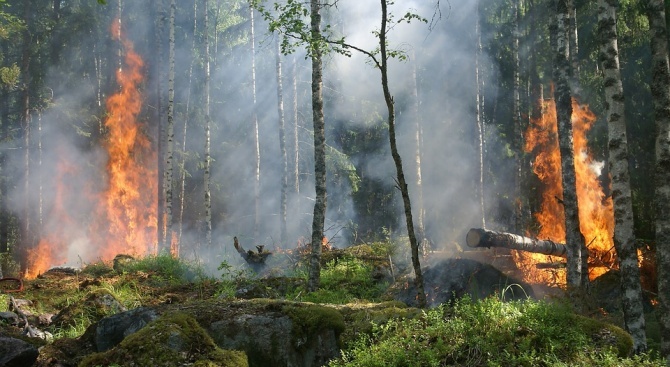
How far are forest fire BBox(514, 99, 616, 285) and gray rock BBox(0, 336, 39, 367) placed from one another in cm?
1212

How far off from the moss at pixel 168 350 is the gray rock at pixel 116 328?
1259 mm

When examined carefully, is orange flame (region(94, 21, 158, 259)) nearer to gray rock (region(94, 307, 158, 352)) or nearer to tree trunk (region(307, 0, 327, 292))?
tree trunk (region(307, 0, 327, 292))

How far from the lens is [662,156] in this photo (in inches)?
330

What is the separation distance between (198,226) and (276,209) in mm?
5357

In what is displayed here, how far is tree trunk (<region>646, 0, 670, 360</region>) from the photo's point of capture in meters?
8.03

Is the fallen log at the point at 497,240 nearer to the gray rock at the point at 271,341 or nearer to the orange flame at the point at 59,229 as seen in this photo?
the gray rock at the point at 271,341

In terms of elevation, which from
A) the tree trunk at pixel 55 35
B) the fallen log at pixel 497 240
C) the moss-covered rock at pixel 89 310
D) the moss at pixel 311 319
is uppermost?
the tree trunk at pixel 55 35

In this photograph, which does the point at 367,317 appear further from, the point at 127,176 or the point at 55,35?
the point at 55,35

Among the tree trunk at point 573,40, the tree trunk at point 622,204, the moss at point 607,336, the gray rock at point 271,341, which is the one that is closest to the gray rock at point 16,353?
the gray rock at point 271,341

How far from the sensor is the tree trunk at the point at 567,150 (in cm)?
1130

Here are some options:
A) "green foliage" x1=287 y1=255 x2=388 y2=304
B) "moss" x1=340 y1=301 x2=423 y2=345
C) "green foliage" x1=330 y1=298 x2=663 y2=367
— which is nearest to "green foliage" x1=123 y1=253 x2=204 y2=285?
"green foliage" x1=287 y1=255 x2=388 y2=304

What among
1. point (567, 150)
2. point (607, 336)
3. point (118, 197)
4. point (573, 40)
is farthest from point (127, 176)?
point (607, 336)

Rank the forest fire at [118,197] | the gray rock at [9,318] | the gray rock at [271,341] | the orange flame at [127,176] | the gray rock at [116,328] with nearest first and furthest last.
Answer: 1. the gray rock at [271,341]
2. the gray rock at [116,328]
3. the gray rock at [9,318]
4. the forest fire at [118,197]
5. the orange flame at [127,176]

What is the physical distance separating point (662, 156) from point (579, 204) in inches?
466
